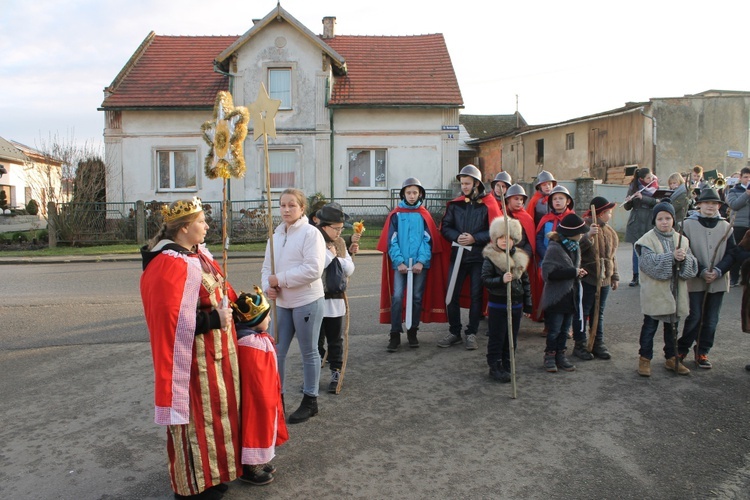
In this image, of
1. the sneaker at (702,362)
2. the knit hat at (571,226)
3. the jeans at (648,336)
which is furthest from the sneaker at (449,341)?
the sneaker at (702,362)

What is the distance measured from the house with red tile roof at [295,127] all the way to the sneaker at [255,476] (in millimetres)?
20083

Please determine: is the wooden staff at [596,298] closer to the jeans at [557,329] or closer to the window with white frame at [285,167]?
the jeans at [557,329]

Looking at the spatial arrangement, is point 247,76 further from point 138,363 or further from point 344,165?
point 138,363

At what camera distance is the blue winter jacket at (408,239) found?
6898mm

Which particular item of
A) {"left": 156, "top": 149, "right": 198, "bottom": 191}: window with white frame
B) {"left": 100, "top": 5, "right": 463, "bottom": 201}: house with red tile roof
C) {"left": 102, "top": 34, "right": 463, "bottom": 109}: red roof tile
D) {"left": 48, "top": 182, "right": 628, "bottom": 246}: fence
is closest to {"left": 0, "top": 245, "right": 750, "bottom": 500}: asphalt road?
{"left": 48, "top": 182, "right": 628, "bottom": 246}: fence

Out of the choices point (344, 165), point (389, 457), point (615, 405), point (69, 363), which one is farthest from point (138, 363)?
point (344, 165)

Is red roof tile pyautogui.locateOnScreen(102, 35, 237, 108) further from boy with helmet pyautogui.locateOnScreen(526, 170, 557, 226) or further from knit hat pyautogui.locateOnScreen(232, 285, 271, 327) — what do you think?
knit hat pyautogui.locateOnScreen(232, 285, 271, 327)

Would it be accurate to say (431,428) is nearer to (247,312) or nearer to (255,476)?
(255,476)

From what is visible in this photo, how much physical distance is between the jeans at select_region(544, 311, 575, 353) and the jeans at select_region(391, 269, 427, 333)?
150 centimetres

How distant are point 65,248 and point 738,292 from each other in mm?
18920

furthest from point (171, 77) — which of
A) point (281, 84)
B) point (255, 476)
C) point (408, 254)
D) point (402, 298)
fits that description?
point (255, 476)

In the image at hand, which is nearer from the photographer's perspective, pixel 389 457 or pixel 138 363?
pixel 389 457

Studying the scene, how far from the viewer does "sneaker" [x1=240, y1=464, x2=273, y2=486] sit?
382cm

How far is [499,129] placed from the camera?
44.7 meters
